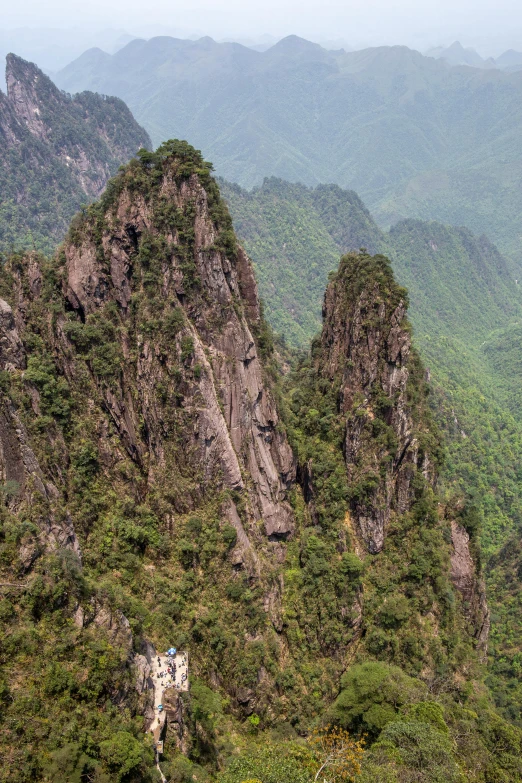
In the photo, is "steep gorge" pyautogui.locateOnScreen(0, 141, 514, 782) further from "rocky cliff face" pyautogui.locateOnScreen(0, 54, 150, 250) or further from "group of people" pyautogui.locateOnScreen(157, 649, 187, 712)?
"rocky cliff face" pyautogui.locateOnScreen(0, 54, 150, 250)

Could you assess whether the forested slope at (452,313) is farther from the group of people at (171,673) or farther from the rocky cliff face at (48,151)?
the rocky cliff face at (48,151)

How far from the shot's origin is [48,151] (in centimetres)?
12912

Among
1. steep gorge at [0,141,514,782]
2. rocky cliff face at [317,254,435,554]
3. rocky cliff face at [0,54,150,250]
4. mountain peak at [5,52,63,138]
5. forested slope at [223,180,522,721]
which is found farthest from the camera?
mountain peak at [5,52,63,138]

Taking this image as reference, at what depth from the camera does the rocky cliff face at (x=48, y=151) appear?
11503 centimetres

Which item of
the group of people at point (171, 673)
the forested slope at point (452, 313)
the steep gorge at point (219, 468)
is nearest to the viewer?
the group of people at point (171, 673)

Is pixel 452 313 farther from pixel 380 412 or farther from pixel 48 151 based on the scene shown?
pixel 380 412

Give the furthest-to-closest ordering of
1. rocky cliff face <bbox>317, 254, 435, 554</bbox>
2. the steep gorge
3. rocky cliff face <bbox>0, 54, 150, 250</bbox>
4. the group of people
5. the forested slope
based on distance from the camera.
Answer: rocky cliff face <bbox>0, 54, 150, 250</bbox> → the forested slope → rocky cliff face <bbox>317, 254, 435, 554</bbox> → the steep gorge → the group of people

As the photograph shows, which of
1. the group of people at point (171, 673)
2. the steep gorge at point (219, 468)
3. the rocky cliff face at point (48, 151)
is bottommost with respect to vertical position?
the group of people at point (171, 673)

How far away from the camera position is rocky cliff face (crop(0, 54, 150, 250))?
115m

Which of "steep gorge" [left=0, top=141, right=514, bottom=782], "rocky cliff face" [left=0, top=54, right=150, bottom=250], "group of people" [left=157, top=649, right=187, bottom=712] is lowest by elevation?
"group of people" [left=157, top=649, right=187, bottom=712]

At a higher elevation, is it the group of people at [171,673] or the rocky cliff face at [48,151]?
the rocky cliff face at [48,151]

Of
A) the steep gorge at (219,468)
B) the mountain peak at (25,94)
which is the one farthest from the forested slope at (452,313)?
the mountain peak at (25,94)

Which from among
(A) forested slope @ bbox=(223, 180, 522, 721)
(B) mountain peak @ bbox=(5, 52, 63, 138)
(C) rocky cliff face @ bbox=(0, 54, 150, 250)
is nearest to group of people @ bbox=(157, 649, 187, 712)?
(A) forested slope @ bbox=(223, 180, 522, 721)

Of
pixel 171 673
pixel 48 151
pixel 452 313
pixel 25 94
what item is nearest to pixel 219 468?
pixel 171 673
